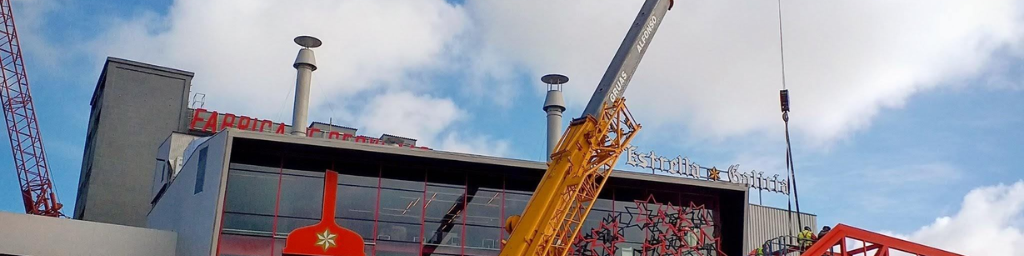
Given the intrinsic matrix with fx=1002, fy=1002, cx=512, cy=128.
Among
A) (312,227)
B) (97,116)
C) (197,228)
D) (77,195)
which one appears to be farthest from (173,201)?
(77,195)

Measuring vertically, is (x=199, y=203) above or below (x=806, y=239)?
above

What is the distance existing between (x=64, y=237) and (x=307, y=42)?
15.6 metres

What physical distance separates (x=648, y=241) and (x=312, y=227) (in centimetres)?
1451

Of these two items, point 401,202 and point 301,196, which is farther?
point 401,202

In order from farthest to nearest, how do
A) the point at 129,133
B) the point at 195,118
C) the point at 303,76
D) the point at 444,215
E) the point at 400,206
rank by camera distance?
the point at 129,133, the point at 195,118, the point at 303,76, the point at 444,215, the point at 400,206

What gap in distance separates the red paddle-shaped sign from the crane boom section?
10.3 m

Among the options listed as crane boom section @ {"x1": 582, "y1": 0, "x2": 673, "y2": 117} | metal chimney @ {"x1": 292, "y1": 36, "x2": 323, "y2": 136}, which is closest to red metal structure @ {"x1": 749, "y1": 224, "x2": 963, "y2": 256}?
crane boom section @ {"x1": 582, "y1": 0, "x2": 673, "y2": 117}

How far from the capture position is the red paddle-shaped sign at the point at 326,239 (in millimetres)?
37688

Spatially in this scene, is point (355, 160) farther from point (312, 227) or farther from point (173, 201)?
point (173, 201)

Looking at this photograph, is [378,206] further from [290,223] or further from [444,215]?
[290,223]

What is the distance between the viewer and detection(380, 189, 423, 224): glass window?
131 ft

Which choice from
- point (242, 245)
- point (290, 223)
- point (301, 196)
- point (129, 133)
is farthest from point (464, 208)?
point (129, 133)

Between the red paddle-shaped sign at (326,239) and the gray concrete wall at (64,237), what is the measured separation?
27.5 feet

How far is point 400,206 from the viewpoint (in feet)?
132
